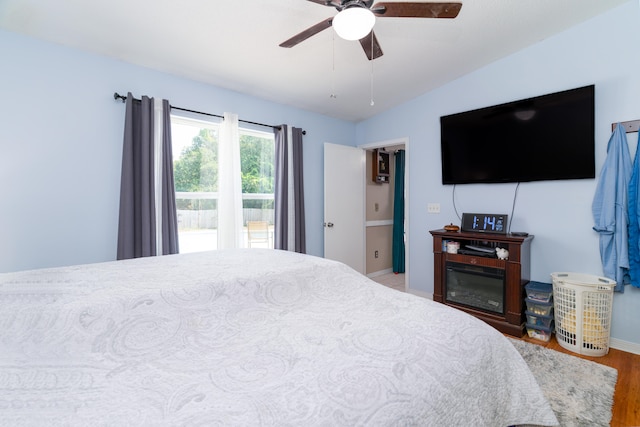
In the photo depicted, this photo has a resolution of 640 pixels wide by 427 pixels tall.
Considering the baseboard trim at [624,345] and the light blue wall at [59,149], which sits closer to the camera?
the light blue wall at [59,149]

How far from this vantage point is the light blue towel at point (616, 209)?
228 centimetres

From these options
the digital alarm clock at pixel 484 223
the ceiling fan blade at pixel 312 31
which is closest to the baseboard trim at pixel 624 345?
the digital alarm clock at pixel 484 223

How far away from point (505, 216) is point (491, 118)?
104 centimetres

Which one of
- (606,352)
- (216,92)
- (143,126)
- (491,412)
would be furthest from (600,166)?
(143,126)

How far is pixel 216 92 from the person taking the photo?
3.06 metres

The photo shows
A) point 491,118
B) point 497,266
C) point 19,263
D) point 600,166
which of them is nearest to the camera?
point 19,263

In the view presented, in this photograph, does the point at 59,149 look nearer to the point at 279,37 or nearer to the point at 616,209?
the point at 279,37

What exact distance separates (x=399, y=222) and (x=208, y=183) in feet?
10.4

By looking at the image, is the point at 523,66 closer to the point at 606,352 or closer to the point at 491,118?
the point at 491,118

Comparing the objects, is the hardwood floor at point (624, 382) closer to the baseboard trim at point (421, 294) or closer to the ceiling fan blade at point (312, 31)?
the baseboard trim at point (421, 294)

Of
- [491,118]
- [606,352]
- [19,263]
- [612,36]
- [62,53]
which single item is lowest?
[606,352]

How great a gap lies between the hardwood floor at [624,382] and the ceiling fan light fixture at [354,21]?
8.31 feet

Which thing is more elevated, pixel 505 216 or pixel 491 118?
pixel 491 118

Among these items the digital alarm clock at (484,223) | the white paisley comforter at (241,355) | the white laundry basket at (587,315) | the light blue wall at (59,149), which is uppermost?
the light blue wall at (59,149)
